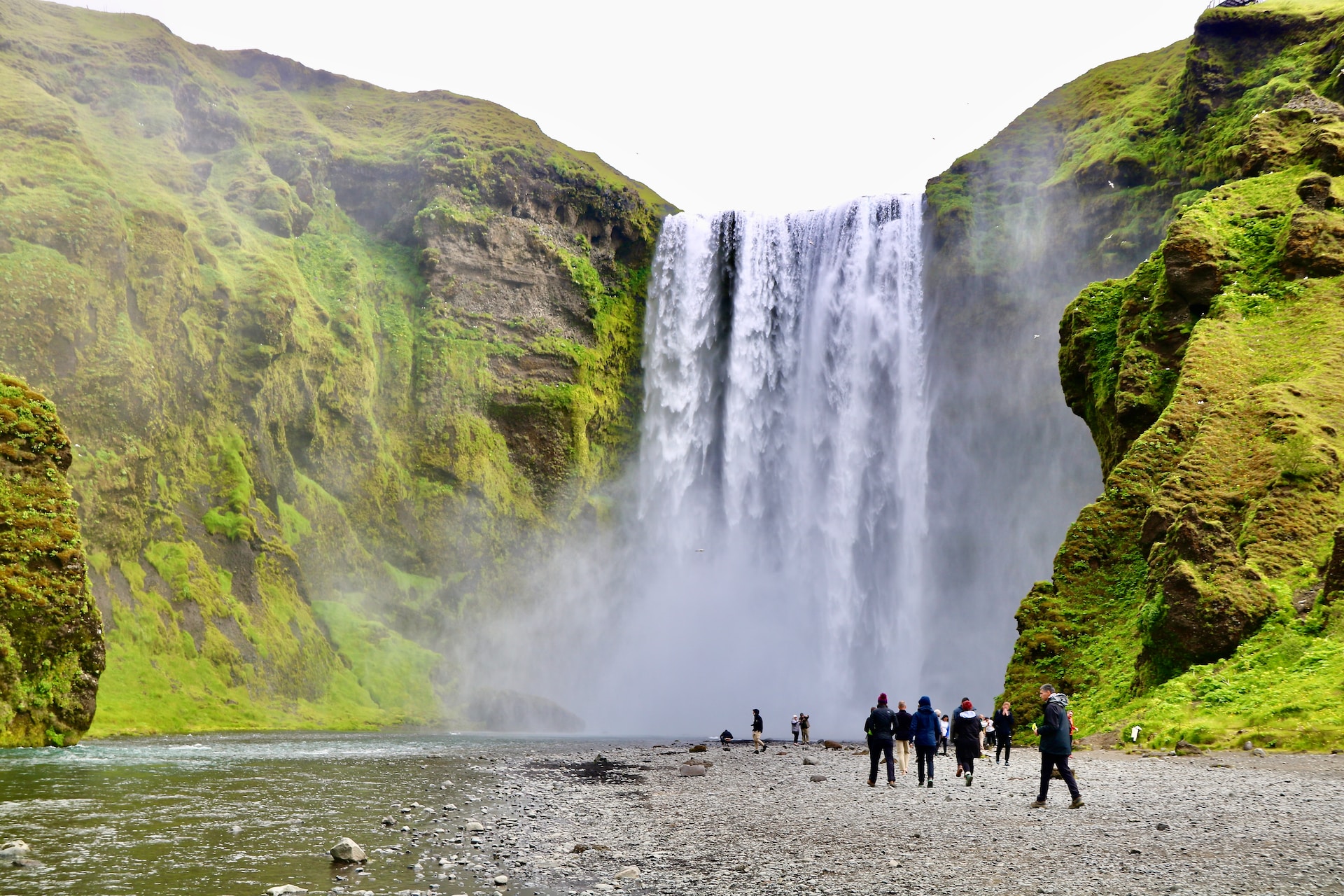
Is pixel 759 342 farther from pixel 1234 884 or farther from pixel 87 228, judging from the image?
pixel 1234 884

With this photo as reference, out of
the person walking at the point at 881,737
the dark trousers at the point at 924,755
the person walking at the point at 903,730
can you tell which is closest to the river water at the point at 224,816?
the person walking at the point at 881,737

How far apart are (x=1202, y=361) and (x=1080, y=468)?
25462mm

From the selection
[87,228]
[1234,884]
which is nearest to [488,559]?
[87,228]

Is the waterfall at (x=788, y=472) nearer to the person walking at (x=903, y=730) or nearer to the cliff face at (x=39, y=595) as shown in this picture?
the person walking at (x=903, y=730)

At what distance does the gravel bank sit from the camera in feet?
30.2

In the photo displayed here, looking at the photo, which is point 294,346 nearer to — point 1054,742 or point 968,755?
point 968,755

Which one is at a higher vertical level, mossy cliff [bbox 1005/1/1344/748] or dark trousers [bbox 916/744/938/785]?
mossy cliff [bbox 1005/1/1344/748]

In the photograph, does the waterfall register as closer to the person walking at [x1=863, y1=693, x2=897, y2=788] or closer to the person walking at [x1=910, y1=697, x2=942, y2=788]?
the person walking at [x1=863, y1=693, x2=897, y2=788]

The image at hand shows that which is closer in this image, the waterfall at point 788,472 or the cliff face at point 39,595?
the cliff face at point 39,595

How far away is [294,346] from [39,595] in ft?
97.8

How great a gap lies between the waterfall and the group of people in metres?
31.3

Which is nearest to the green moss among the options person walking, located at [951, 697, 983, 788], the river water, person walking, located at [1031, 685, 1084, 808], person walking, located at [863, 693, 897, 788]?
person walking, located at [951, 697, 983, 788]

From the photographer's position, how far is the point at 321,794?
58.0 ft

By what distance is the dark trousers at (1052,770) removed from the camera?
13.0 metres
